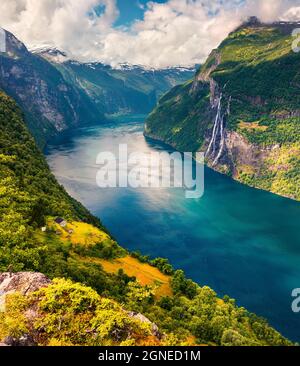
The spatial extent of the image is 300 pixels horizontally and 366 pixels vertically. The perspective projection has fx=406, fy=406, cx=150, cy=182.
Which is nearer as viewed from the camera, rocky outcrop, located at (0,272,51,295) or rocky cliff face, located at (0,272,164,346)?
rocky cliff face, located at (0,272,164,346)

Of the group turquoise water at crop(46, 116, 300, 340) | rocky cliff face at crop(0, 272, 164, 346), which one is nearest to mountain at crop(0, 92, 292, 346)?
rocky cliff face at crop(0, 272, 164, 346)

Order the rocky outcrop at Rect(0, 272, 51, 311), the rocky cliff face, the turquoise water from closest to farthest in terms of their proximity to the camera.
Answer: the rocky cliff face
the rocky outcrop at Rect(0, 272, 51, 311)
the turquoise water

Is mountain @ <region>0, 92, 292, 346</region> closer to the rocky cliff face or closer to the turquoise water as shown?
the rocky cliff face

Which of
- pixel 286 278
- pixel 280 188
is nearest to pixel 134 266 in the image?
pixel 286 278

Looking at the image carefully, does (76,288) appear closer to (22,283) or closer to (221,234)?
(22,283)

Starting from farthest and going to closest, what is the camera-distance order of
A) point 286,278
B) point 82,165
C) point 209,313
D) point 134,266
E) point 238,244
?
1. point 82,165
2. point 238,244
3. point 286,278
4. point 134,266
5. point 209,313

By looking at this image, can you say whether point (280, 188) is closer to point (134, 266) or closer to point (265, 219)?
point (265, 219)

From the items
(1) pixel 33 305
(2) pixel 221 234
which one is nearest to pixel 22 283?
(1) pixel 33 305
